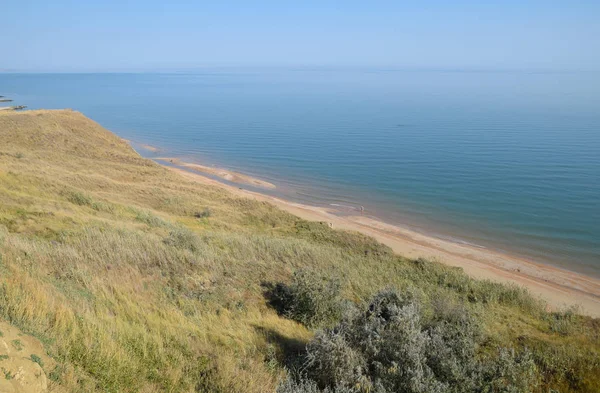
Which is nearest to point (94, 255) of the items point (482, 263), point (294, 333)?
point (294, 333)

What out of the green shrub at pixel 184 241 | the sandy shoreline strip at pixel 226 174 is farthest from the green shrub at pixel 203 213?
the sandy shoreline strip at pixel 226 174

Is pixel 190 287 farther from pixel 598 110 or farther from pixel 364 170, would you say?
pixel 598 110

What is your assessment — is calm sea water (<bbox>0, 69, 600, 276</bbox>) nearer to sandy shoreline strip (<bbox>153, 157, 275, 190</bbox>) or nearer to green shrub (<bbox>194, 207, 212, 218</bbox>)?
sandy shoreline strip (<bbox>153, 157, 275, 190</bbox>)

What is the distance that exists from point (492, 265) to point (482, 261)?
625 mm

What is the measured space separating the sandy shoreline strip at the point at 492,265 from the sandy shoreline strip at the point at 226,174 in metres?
11.1

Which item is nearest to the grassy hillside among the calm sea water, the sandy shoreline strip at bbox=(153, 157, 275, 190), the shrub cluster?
the shrub cluster

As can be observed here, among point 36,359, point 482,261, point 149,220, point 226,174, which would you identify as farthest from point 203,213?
point 36,359

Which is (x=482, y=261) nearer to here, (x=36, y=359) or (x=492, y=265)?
(x=492, y=265)

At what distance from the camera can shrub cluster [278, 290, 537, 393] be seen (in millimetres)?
6184

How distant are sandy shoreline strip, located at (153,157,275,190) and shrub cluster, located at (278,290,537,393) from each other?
32.7m

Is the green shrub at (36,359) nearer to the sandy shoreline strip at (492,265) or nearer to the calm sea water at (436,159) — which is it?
the sandy shoreline strip at (492,265)

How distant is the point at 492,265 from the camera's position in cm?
2298

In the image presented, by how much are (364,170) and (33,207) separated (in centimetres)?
3328

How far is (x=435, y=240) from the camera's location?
2666cm
